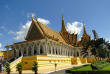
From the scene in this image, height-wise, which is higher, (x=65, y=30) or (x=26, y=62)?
(x=65, y=30)

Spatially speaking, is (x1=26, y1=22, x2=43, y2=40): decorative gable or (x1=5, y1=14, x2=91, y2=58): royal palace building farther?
(x1=26, y1=22, x2=43, y2=40): decorative gable

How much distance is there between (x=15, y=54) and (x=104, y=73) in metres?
25.1

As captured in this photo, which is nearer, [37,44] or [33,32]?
[37,44]

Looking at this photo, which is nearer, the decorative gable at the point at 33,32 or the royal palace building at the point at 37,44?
the royal palace building at the point at 37,44

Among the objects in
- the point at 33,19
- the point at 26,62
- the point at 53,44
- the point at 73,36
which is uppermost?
the point at 33,19

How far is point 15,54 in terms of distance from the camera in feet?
97.3

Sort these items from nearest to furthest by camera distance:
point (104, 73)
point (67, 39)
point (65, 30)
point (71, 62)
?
1. point (104, 73)
2. point (71, 62)
3. point (67, 39)
4. point (65, 30)

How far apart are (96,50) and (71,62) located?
345 inches

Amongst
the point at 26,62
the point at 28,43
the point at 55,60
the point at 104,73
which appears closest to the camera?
the point at 104,73

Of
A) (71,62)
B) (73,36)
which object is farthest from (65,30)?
(71,62)

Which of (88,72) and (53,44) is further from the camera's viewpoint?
(53,44)

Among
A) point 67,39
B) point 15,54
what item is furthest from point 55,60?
point 67,39

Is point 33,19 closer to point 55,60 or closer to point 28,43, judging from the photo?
point 28,43

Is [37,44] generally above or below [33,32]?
below
